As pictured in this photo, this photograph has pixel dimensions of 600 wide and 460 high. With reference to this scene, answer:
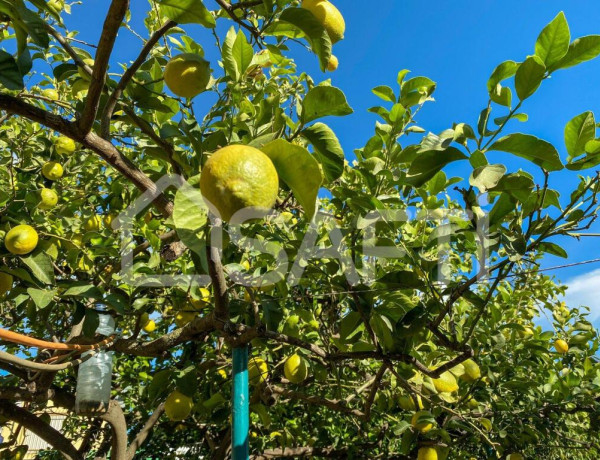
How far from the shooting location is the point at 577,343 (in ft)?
7.61

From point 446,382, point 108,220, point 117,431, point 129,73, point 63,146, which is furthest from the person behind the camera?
point 108,220

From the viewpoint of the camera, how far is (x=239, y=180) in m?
0.67

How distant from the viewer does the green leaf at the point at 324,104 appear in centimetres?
80

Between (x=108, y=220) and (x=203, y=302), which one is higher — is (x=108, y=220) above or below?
above

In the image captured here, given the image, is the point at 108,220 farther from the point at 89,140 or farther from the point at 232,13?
the point at 232,13

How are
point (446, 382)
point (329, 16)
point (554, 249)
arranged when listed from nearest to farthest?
point (329, 16), point (554, 249), point (446, 382)

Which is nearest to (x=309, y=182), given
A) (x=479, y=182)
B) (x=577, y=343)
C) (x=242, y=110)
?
(x=479, y=182)

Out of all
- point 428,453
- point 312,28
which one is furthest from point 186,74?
point 428,453

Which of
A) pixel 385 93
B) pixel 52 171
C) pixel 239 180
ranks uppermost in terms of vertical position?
pixel 52 171

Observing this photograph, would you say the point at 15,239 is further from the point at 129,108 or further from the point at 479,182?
the point at 479,182

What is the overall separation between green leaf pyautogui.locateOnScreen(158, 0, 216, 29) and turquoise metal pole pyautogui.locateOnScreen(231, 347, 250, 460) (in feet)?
2.87

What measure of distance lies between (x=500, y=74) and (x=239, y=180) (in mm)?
625

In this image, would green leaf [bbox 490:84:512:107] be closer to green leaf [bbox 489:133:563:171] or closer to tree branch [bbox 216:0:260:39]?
green leaf [bbox 489:133:563:171]

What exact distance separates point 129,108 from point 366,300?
789 millimetres
